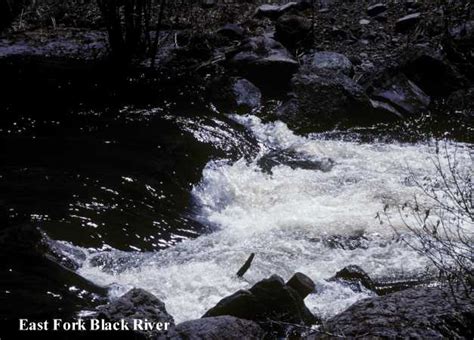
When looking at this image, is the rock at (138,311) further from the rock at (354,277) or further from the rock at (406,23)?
the rock at (406,23)

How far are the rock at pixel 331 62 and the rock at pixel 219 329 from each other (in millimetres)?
6434

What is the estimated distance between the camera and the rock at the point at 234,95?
27.2 feet

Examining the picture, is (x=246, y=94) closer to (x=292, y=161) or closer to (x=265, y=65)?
(x=265, y=65)

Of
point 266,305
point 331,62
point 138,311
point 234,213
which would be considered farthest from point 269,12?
point 138,311

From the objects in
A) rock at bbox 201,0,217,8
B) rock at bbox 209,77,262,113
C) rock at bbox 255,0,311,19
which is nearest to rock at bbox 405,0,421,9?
rock at bbox 255,0,311,19

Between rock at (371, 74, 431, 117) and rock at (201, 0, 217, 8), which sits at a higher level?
rock at (201, 0, 217, 8)

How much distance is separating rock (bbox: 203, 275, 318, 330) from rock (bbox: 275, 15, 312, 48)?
23.9 feet

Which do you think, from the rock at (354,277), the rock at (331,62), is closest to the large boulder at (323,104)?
the rock at (331,62)

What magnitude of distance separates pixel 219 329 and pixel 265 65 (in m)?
6.31

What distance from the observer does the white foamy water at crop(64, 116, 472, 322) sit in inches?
168

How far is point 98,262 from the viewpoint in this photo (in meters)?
4.39

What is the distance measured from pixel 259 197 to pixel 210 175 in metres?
0.75

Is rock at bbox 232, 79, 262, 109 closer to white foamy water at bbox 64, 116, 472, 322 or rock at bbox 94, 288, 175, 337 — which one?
white foamy water at bbox 64, 116, 472, 322

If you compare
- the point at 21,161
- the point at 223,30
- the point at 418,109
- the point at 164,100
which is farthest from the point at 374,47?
the point at 21,161
